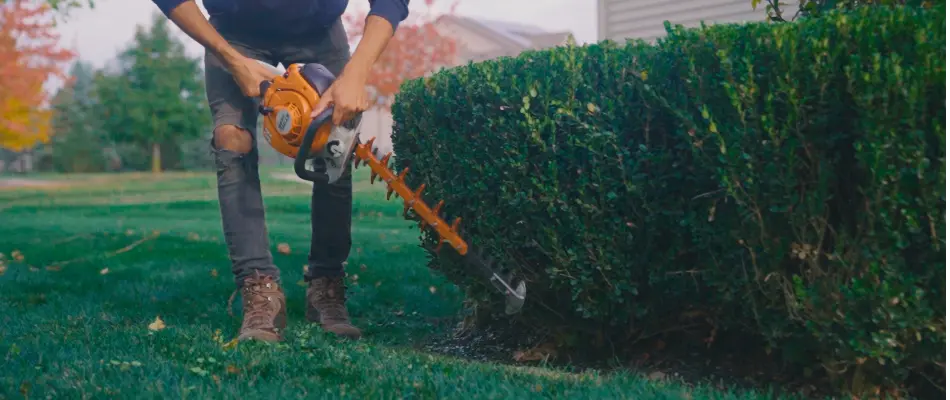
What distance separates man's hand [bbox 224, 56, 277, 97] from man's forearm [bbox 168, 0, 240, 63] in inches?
0.8

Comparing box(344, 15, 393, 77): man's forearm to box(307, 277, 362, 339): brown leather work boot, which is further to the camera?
box(307, 277, 362, 339): brown leather work boot

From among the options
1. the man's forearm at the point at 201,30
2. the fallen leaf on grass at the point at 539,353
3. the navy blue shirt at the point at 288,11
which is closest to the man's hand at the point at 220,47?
the man's forearm at the point at 201,30

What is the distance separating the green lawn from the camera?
248 cm

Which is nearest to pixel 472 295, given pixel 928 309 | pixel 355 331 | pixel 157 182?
→ pixel 355 331

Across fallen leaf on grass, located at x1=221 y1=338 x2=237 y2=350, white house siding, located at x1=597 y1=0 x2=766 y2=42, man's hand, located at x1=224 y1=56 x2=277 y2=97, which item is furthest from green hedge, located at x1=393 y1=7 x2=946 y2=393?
white house siding, located at x1=597 y1=0 x2=766 y2=42

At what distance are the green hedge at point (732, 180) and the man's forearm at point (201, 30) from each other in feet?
2.85

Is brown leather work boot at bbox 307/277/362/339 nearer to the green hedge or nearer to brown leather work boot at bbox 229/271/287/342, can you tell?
brown leather work boot at bbox 229/271/287/342

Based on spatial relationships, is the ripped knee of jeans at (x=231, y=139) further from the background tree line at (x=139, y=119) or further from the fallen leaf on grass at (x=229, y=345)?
the background tree line at (x=139, y=119)

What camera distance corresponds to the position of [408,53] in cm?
1970

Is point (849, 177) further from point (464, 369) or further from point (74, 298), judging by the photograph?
point (74, 298)

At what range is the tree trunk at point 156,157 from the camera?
24391 millimetres

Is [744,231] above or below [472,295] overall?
above

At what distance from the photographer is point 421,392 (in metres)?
2.44

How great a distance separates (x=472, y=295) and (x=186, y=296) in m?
2.08
